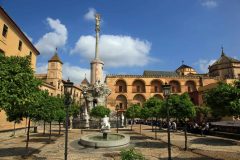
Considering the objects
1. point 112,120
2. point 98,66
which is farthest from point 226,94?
point 98,66

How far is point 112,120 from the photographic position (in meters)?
37.6

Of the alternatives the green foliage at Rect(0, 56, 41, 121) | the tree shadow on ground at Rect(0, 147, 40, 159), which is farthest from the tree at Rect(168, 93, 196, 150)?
the green foliage at Rect(0, 56, 41, 121)

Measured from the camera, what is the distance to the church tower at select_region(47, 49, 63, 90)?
57250 millimetres

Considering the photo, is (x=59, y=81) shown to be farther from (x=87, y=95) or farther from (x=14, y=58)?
(x=14, y=58)

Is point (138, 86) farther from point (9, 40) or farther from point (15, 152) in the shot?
point (15, 152)

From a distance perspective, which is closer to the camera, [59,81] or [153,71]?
[59,81]

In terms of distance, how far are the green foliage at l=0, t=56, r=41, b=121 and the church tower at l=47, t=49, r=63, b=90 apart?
156 feet

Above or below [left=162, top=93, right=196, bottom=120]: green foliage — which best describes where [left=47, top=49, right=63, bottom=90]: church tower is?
above

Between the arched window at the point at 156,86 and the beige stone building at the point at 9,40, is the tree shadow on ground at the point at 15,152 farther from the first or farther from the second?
the arched window at the point at 156,86

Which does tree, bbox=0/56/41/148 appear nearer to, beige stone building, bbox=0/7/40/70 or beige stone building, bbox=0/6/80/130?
beige stone building, bbox=0/6/80/130

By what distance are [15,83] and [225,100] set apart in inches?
520

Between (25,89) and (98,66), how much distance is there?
30.8m

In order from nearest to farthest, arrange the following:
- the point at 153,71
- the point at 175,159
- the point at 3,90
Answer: the point at 3,90
the point at 175,159
the point at 153,71

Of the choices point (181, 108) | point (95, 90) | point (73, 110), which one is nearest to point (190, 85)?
point (95, 90)
